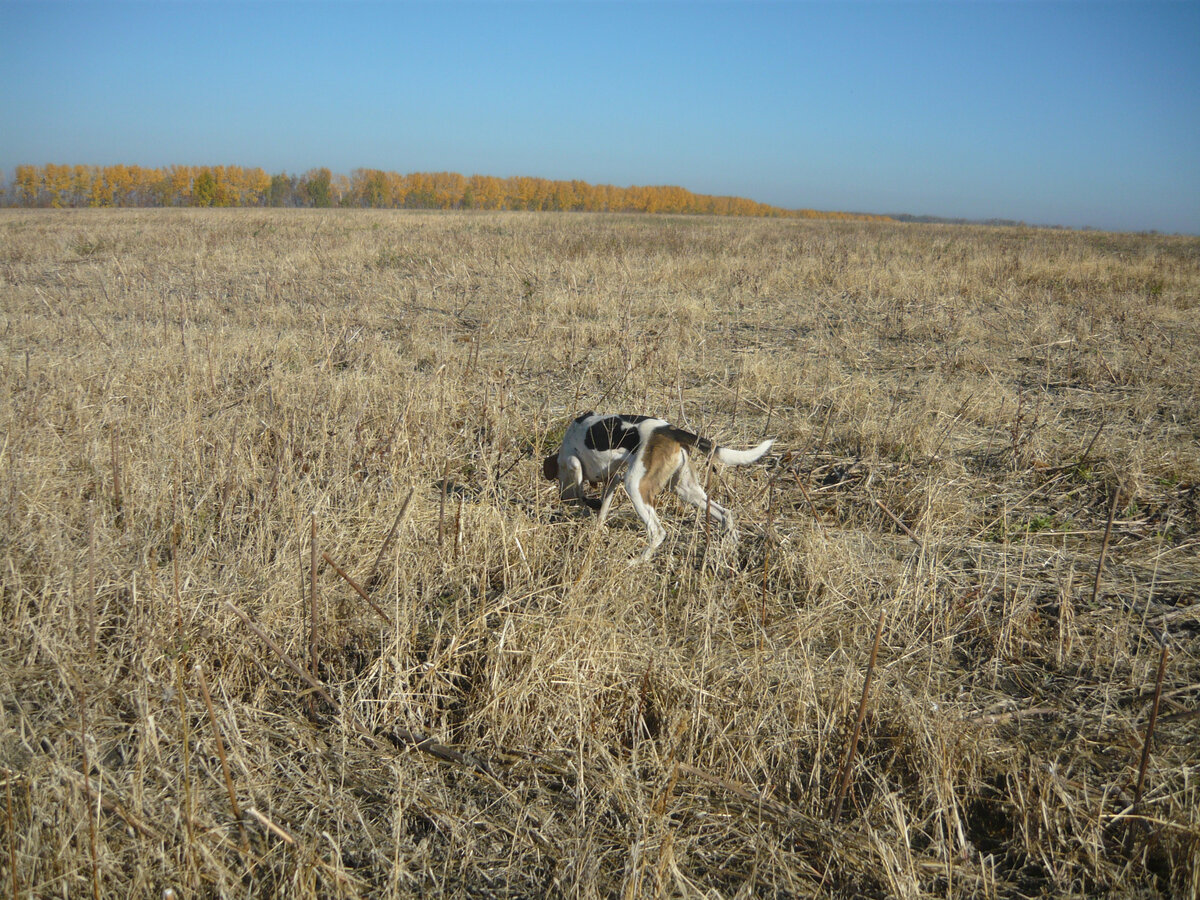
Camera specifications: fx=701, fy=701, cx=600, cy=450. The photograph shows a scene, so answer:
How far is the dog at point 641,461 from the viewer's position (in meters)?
3.40

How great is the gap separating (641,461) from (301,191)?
3905 inches

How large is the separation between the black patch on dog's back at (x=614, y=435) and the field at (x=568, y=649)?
408 mm

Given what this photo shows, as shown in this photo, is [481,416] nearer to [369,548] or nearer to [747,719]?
[369,548]

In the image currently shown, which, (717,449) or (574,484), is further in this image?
(574,484)

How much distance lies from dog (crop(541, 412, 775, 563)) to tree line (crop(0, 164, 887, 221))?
7623 cm

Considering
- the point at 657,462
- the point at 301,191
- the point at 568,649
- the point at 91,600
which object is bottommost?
the point at 568,649

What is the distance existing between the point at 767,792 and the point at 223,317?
8139 mm

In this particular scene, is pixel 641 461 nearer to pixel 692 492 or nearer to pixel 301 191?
pixel 692 492

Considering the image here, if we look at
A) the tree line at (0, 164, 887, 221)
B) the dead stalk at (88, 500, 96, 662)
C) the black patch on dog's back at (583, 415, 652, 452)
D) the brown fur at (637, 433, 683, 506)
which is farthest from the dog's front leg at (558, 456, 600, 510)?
the tree line at (0, 164, 887, 221)

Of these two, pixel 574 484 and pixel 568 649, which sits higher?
pixel 574 484

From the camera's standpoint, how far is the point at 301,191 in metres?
88.9

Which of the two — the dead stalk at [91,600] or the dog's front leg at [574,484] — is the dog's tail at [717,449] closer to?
the dog's front leg at [574,484]

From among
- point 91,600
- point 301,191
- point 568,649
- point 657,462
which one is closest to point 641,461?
point 657,462

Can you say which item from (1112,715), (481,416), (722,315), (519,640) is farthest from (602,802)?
(722,315)
